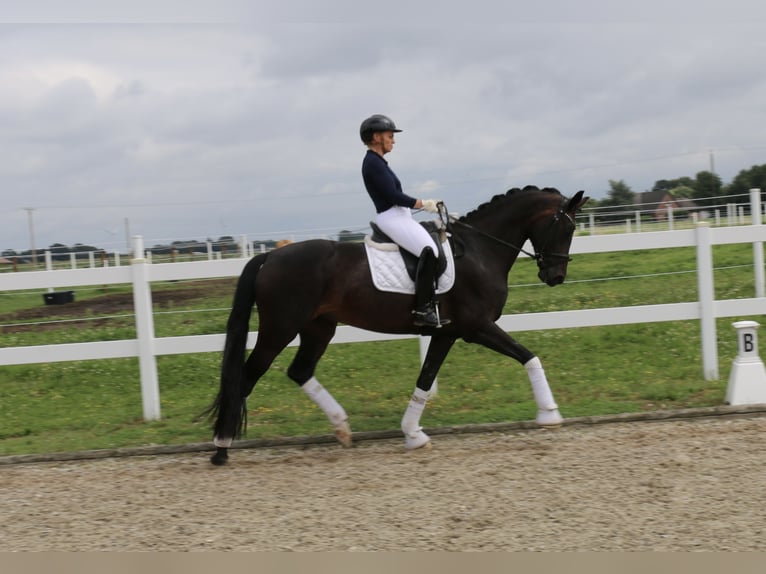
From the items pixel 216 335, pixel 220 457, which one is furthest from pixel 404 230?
pixel 216 335

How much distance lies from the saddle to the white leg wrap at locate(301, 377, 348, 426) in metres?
1.30

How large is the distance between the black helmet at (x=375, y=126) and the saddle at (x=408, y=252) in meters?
0.78

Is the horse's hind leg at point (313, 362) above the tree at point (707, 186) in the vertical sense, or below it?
below

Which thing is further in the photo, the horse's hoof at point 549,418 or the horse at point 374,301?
the horse's hoof at point 549,418

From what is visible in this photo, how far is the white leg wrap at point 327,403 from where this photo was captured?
6.46 metres

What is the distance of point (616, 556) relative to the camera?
3768 mm

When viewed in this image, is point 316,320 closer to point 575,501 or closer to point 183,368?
point 575,501

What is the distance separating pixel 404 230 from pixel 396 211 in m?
0.21

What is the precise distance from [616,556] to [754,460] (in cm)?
215

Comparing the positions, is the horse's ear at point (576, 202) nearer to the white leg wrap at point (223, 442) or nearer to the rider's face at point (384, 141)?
the rider's face at point (384, 141)

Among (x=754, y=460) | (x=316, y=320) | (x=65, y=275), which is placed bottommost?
(x=754, y=460)

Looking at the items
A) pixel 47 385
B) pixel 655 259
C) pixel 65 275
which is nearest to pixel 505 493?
pixel 65 275

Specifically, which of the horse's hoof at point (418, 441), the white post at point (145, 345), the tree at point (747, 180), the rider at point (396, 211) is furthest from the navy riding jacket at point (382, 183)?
the tree at point (747, 180)

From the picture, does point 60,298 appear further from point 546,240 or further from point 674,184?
point 674,184
